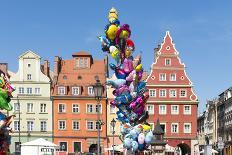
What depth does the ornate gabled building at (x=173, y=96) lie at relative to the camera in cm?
6244

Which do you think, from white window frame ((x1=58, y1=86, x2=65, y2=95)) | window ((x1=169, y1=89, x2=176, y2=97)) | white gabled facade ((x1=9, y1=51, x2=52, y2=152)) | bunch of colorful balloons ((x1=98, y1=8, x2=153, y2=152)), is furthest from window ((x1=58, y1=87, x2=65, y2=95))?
bunch of colorful balloons ((x1=98, y1=8, x2=153, y2=152))

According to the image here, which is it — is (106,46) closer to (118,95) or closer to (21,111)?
(118,95)

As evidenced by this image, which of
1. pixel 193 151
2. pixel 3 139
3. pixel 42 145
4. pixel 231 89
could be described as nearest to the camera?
pixel 3 139

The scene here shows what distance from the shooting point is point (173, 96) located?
206 ft

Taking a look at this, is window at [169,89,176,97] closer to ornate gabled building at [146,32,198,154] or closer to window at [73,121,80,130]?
ornate gabled building at [146,32,198,154]

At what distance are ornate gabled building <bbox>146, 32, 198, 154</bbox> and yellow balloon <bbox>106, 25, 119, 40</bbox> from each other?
36707mm

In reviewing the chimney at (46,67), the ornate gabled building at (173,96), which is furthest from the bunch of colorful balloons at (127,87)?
the chimney at (46,67)

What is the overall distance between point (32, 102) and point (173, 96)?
54.6ft

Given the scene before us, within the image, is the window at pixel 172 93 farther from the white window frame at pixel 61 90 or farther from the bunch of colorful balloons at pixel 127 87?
the bunch of colorful balloons at pixel 127 87

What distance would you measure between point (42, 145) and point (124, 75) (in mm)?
11225

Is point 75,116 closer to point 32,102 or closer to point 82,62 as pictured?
point 32,102

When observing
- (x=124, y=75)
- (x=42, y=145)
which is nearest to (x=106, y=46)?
(x=124, y=75)

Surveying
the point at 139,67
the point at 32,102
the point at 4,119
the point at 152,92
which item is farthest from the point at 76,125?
the point at 4,119

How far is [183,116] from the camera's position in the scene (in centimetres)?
6284
